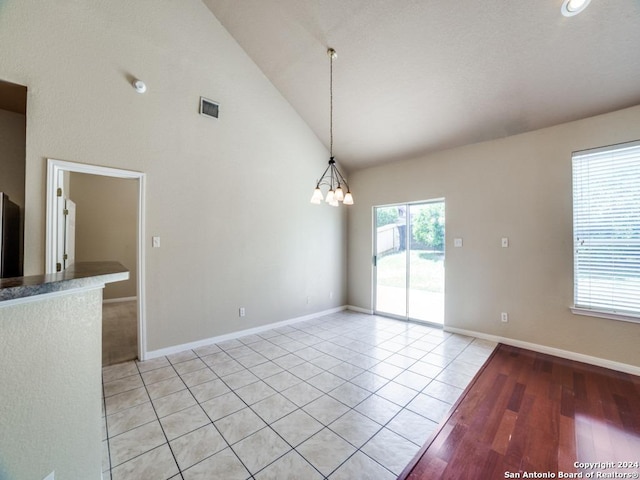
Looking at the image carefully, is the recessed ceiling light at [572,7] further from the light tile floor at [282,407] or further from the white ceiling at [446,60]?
the light tile floor at [282,407]

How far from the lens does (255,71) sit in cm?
403

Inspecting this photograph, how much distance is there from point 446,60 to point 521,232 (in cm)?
247

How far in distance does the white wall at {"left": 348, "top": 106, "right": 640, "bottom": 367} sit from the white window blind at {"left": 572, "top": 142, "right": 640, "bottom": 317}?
0.33ft

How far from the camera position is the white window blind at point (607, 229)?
2893 mm

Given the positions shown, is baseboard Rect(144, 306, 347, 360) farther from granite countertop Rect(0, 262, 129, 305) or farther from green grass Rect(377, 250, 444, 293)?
granite countertop Rect(0, 262, 129, 305)

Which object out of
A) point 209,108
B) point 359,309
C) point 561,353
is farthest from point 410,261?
point 209,108

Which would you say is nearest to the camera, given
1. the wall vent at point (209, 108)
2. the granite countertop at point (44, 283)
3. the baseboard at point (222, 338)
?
the granite countertop at point (44, 283)

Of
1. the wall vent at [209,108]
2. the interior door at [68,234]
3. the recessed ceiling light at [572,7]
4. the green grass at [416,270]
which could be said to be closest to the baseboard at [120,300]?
the interior door at [68,234]

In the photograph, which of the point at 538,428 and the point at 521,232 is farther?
the point at 521,232

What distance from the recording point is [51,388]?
1147 mm

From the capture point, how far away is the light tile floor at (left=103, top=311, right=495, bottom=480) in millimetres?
1710

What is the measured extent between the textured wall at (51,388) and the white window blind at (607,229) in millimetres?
4781

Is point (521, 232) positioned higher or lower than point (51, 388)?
higher

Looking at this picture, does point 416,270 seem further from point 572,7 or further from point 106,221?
point 106,221
